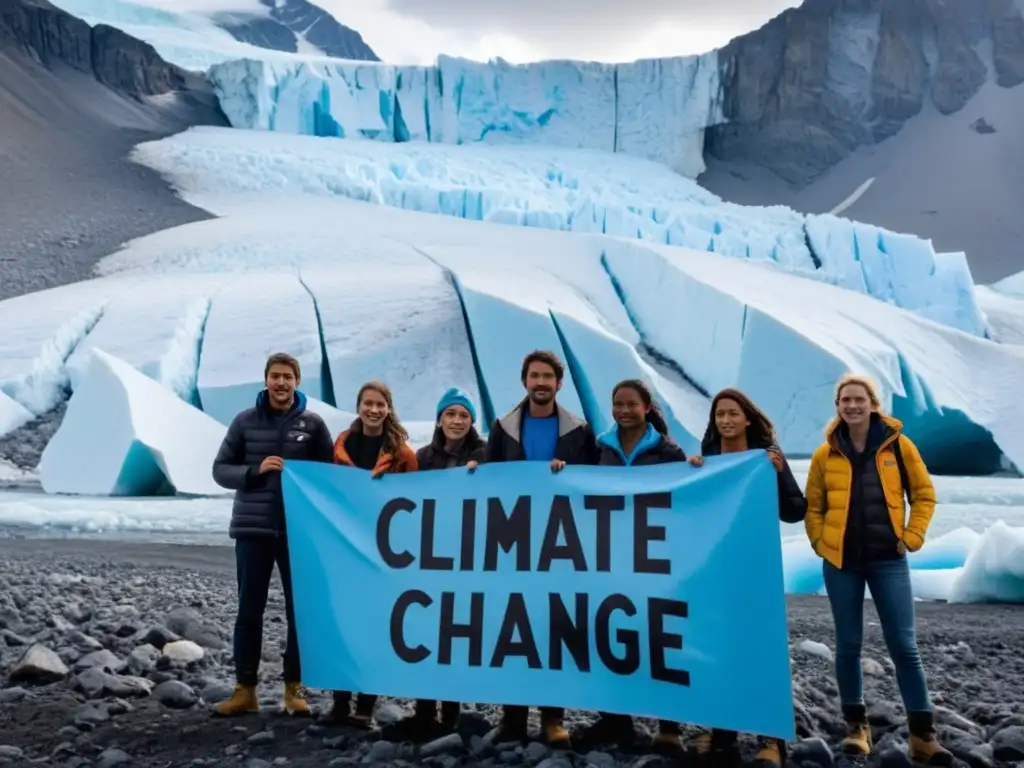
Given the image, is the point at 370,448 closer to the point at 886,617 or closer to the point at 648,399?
the point at 648,399

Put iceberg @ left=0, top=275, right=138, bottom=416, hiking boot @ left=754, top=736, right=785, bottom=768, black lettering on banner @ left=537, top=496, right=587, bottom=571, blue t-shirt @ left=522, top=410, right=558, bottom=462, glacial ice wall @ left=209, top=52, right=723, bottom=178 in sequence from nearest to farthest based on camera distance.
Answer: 1. hiking boot @ left=754, top=736, right=785, bottom=768
2. black lettering on banner @ left=537, top=496, right=587, bottom=571
3. blue t-shirt @ left=522, top=410, right=558, bottom=462
4. iceberg @ left=0, top=275, right=138, bottom=416
5. glacial ice wall @ left=209, top=52, right=723, bottom=178

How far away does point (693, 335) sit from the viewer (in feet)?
44.7

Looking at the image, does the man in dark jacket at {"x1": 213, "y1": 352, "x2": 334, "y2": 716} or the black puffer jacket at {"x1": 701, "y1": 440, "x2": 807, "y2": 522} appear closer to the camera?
the black puffer jacket at {"x1": 701, "y1": 440, "x2": 807, "y2": 522}

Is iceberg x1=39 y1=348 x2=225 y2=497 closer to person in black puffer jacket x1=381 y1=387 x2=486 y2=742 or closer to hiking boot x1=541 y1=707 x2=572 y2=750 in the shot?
person in black puffer jacket x1=381 y1=387 x2=486 y2=742

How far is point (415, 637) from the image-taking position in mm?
2998

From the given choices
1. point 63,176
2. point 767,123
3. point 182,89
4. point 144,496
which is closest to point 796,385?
point 144,496

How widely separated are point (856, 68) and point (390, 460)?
33.7 metres

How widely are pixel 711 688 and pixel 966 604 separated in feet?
12.6

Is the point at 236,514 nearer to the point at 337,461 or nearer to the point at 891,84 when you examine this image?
the point at 337,461

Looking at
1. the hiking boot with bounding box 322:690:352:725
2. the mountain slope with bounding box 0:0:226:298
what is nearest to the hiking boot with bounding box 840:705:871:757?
the hiking boot with bounding box 322:690:352:725

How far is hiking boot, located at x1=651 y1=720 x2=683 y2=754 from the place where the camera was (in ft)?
8.99

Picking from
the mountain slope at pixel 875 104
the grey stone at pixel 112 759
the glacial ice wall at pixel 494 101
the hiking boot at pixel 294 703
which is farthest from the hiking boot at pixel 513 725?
the mountain slope at pixel 875 104

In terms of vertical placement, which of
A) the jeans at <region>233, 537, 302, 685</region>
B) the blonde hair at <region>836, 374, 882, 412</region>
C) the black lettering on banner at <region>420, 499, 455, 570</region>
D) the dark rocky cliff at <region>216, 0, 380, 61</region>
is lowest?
the jeans at <region>233, 537, 302, 685</region>

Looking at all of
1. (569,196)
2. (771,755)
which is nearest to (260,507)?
(771,755)
